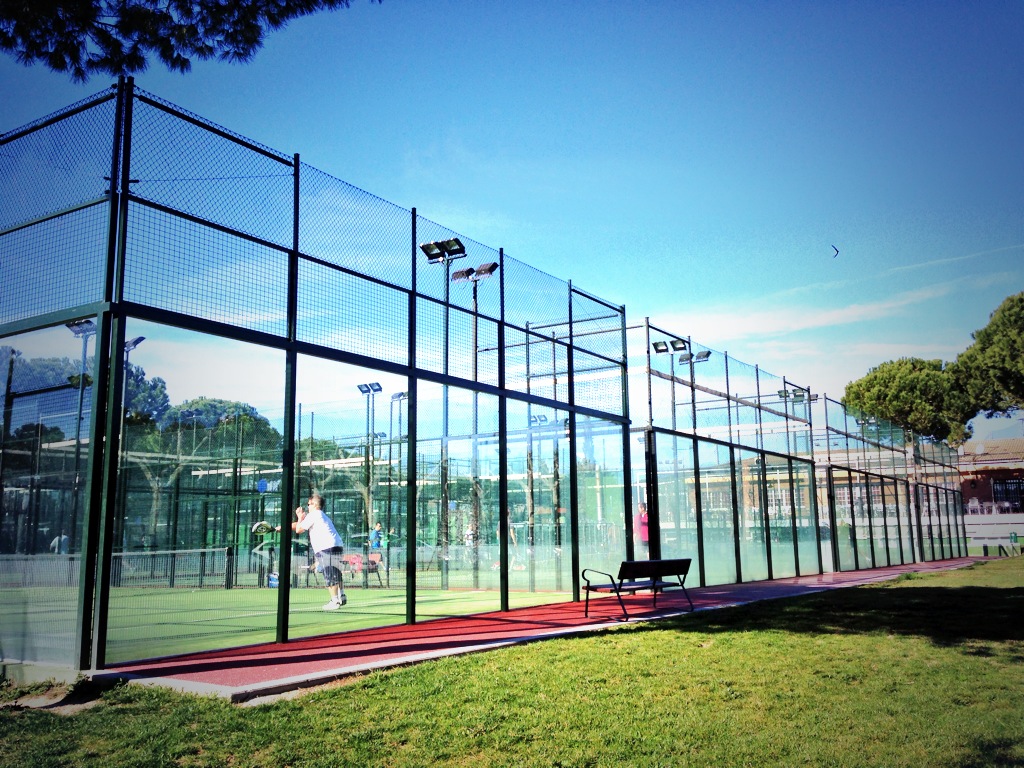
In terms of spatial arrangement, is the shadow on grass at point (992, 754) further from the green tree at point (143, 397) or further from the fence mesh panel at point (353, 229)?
the fence mesh panel at point (353, 229)

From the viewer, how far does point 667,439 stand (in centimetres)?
1728

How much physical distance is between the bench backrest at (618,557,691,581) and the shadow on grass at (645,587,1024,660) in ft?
2.03

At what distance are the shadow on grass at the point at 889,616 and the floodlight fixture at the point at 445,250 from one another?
221 inches

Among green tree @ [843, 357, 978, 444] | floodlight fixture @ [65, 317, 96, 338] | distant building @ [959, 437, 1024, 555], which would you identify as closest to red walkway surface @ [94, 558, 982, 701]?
floodlight fixture @ [65, 317, 96, 338]

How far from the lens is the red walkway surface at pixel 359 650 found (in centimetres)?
636

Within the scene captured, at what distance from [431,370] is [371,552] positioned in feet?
8.31

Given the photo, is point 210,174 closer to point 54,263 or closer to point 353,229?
point 54,263

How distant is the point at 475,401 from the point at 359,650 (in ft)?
17.1

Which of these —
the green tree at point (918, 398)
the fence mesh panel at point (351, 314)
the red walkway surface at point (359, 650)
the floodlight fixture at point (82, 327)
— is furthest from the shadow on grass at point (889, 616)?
the green tree at point (918, 398)

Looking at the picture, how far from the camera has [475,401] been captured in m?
12.7

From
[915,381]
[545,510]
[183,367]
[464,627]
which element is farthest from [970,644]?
[915,381]

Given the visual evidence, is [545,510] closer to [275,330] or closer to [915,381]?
[275,330]

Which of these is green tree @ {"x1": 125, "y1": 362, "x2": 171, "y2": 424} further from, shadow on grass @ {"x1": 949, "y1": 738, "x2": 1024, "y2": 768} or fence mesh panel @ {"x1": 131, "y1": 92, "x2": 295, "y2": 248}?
shadow on grass @ {"x1": 949, "y1": 738, "x2": 1024, "y2": 768}

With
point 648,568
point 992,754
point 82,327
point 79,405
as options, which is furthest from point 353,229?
point 992,754
